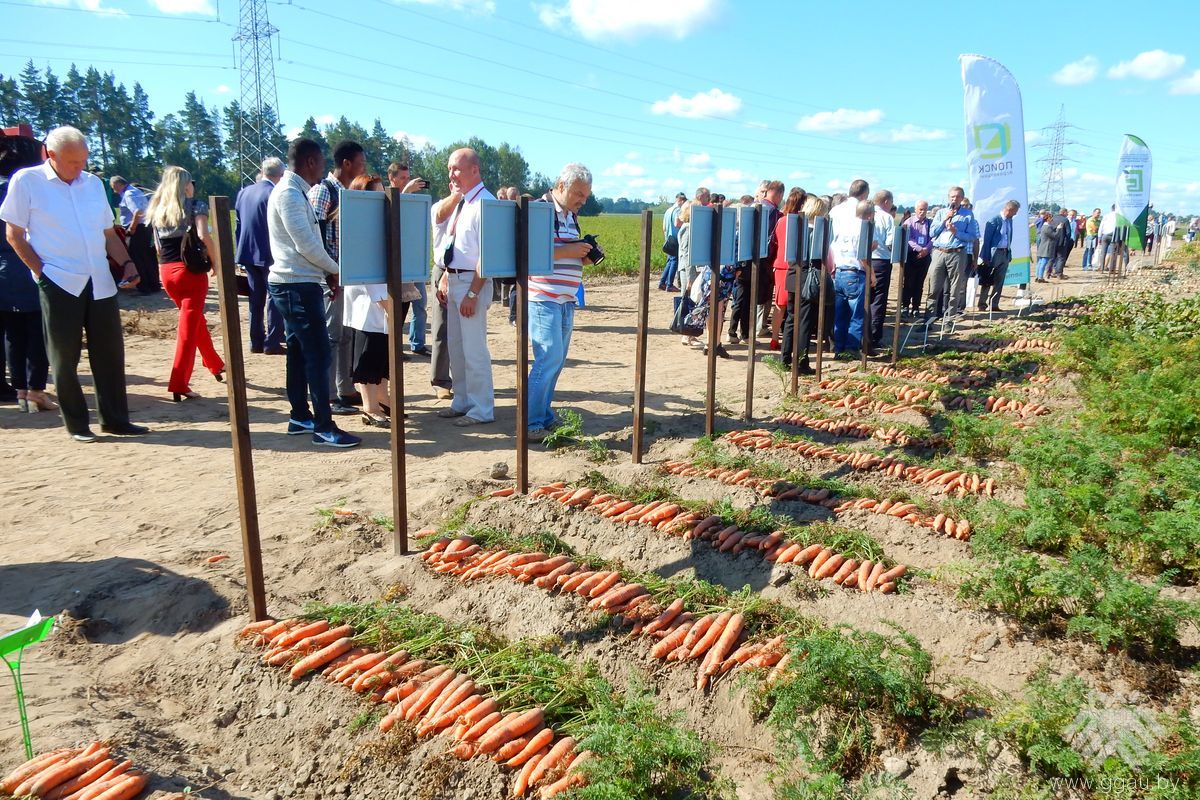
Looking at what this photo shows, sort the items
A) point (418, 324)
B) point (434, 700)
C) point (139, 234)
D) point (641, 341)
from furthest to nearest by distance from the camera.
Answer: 1. point (139, 234)
2. point (418, 324)
3. point (641, 341)
4. point (434, 700)

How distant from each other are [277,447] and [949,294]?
33.8 ft

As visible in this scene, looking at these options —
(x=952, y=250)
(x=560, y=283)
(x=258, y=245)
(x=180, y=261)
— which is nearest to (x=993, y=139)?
(x=952, y=250)

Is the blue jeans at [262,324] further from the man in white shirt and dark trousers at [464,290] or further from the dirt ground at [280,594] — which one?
the man in white shirt and dark trousers at [464,290]

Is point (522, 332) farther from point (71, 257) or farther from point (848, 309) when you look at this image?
point (848, 309)

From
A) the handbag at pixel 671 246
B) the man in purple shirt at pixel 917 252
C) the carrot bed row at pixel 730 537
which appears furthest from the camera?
the handbag at pixel 671 246

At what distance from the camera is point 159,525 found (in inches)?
175

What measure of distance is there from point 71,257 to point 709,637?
5064 millimetres

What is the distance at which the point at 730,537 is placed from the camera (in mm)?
4148

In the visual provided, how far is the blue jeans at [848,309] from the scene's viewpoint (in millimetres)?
9070

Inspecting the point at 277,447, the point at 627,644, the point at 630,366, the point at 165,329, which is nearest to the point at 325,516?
the point at 277,447

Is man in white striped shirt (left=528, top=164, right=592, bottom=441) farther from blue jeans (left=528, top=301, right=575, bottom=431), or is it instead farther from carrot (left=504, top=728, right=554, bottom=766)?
carrot (left=504, top=728, right=554, bottom=766)

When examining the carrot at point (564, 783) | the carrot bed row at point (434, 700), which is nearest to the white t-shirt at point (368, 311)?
the carrot bed row at point (434, 700)

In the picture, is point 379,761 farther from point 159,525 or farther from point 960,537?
point 960,537

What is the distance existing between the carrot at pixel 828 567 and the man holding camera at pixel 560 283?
264cm
